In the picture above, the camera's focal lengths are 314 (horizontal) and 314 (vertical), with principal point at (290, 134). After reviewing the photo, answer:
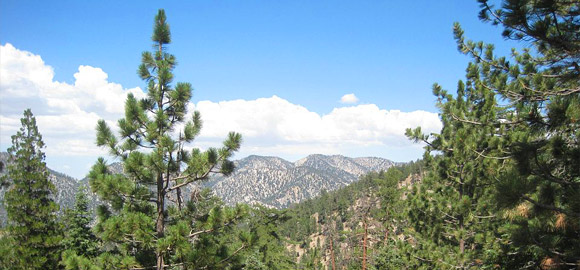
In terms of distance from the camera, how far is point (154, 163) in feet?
24.2

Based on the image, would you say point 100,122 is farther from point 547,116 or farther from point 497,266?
point 497,266

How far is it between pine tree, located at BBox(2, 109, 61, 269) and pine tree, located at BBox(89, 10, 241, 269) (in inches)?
544

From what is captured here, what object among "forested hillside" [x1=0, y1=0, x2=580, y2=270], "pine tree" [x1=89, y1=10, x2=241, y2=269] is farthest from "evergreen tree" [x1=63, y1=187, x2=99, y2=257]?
"pine tree" [x1=89, y1=10, x2=241, y2=269]

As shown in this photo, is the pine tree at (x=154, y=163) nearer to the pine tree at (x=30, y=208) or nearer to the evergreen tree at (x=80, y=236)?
the evergreen tree at (x=80, y=236)

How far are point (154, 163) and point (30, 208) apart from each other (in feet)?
56.1

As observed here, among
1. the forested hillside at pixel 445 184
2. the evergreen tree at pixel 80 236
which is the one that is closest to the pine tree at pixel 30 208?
the forested hillside at pixel 445 184

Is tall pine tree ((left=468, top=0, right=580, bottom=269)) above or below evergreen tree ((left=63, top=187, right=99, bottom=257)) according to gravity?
above

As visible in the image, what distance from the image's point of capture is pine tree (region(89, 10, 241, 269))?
737cm

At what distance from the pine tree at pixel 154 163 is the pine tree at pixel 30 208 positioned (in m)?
13.8

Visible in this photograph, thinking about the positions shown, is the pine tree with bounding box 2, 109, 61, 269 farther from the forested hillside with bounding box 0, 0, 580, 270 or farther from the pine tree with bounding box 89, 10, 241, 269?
the pine tree with bounding box 89, 10, 241, 269

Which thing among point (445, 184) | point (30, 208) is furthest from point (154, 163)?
point (30, 208)

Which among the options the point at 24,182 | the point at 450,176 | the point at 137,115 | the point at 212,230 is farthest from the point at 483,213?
the point at 24,182

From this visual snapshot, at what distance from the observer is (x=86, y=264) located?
24.0 feet

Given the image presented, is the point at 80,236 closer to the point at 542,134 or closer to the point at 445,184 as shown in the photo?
the point at 445,184
